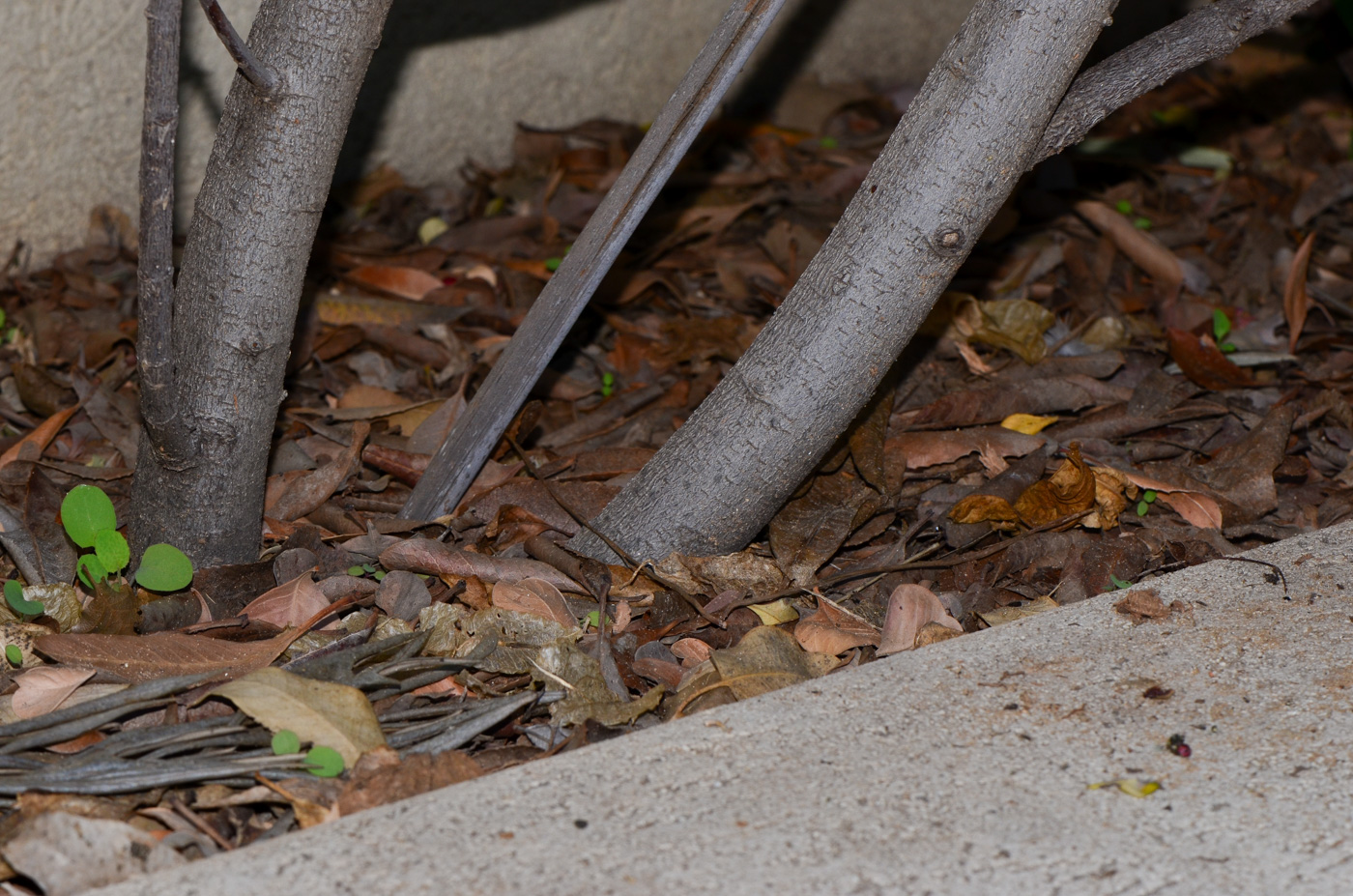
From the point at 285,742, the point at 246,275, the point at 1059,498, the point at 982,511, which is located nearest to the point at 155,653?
the point at 285,742

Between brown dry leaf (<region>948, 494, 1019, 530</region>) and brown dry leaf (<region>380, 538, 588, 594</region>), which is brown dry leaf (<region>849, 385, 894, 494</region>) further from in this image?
brown dry leaf (<region>380, 538, 588, 594</region>)

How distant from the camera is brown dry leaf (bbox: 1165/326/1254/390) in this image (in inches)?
108

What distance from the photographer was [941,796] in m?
1.52

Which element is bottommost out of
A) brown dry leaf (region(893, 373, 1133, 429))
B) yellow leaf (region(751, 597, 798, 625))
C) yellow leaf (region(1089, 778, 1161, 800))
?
yellow leaf (region(751, 597, 798, 625))

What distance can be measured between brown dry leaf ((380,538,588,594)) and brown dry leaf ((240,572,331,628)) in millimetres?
133

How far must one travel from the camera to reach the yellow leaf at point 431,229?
340cm

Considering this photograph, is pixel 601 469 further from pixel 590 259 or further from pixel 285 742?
pixel 285 742

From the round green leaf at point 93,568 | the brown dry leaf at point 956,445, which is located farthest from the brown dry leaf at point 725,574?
the round green leaf at point 93,568

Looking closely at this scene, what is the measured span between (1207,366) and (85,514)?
2.35 m

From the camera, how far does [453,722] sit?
68.9 inches

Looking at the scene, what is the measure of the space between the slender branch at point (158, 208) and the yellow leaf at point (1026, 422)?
1684mm

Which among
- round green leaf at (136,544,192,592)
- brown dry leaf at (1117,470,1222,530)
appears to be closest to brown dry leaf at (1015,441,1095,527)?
brown dry leaf at (1117,470,1222,530)

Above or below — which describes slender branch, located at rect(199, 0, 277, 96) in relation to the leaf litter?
above

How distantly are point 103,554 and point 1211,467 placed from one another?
2126 millimetres
